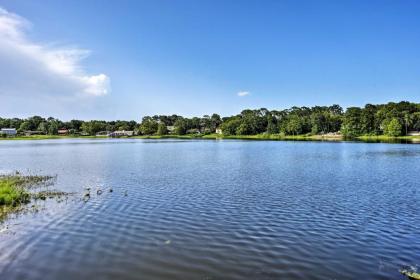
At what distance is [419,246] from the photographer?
587 inches

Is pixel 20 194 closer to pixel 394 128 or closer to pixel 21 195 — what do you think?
pixel 21 195

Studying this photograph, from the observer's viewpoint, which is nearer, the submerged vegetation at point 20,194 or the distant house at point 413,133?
the submerged vegetation at point 20,194

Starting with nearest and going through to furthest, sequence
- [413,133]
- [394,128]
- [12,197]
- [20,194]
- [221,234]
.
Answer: [221,234]
[12,197]
[20,194]
[394,128]
[413,133]

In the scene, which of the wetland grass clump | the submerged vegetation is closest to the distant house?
the submerged vegetation

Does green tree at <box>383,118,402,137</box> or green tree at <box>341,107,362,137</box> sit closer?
green tree at <box>383,118,402,137</box>

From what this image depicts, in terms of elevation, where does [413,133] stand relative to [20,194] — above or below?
above

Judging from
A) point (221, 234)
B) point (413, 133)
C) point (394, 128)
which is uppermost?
point (394, 128)

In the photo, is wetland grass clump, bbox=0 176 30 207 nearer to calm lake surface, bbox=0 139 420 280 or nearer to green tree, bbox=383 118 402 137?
calm lake surface, bbox=0 139 420 280

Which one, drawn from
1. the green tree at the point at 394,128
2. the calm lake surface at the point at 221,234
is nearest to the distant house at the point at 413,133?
the green tree at the point at 394,128

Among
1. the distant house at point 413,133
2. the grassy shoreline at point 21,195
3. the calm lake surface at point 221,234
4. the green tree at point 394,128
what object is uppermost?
the green tree at point 394,128

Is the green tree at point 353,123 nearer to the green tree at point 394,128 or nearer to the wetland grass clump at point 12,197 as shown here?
the green tree at point 394,128

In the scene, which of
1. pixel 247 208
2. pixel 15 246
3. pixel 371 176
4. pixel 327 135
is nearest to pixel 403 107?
pixel 327 135


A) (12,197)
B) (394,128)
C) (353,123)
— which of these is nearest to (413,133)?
(394,128)

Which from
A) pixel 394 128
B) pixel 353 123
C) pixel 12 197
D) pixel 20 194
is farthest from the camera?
pixel 353 123
